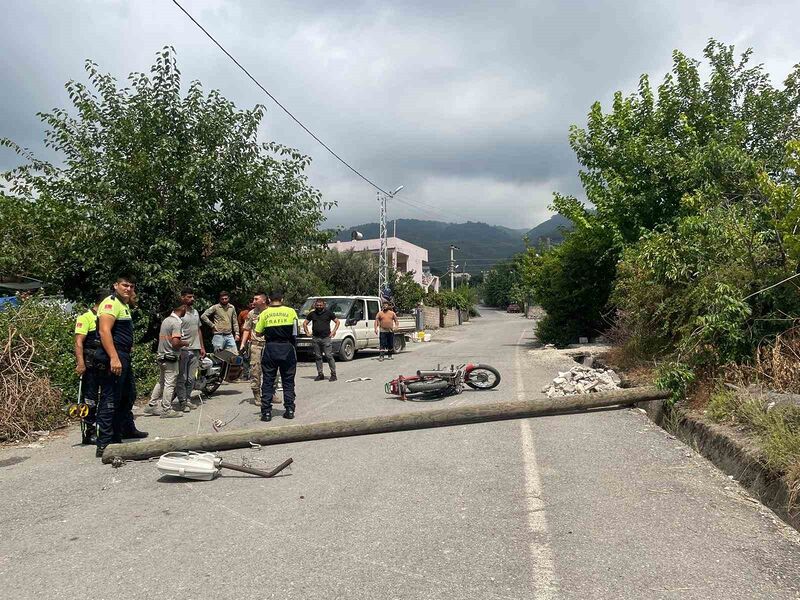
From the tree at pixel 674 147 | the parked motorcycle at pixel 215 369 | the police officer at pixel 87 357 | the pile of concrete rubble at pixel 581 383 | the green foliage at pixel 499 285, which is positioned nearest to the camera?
the police officer at pixel 87 357

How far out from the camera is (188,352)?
9672mm

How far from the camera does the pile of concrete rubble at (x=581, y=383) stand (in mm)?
10133

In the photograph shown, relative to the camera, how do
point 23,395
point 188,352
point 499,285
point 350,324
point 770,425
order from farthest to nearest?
point 499,285 → point 350,324 → point 188,352 → point 23,395 → point 770,425

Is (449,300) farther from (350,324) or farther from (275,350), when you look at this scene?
(275,350)

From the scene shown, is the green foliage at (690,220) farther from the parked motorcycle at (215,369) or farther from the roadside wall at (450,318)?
the roadside wall at (450,318)

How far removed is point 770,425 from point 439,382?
531 centimetres

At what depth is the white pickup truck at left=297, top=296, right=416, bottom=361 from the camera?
1808 cm

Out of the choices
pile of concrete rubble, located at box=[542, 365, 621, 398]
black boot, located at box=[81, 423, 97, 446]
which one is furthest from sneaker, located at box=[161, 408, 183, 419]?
pile of concrete rubble, located at box=[542, 365, 621, 398]

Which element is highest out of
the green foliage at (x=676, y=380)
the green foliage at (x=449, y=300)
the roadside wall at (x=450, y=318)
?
the green foliage at (x=449, y=300)

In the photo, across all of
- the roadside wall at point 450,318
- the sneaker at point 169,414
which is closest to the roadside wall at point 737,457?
the sneaker at point 169,414

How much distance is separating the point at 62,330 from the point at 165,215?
11.8ft

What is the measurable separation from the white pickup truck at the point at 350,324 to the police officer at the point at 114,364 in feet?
32.1

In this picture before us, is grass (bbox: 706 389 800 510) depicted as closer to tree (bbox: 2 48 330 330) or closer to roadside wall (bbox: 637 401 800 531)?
roadside wall (bbox: 637 401 800 531)

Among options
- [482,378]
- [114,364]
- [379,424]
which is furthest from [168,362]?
[482,378]
